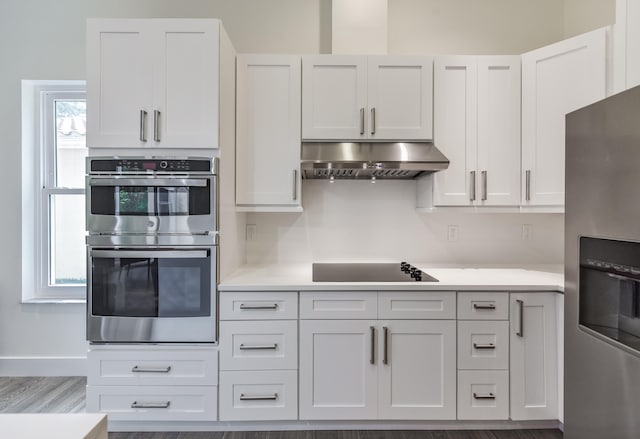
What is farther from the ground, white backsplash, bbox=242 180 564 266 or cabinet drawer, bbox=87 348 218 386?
white backsplash, bbox=242 180 564 266

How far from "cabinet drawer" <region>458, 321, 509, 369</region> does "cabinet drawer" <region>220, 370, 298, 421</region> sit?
98 centimetres

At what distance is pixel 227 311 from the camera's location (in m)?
2.02

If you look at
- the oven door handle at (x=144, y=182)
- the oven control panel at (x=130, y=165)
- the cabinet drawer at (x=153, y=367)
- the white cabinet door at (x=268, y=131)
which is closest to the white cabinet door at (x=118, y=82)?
the oven control panel at (x=130, y=165)

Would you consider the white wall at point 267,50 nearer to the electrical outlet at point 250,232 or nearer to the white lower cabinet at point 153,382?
the electrical outlet at point 250,232

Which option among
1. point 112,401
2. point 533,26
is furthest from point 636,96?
point 112,401

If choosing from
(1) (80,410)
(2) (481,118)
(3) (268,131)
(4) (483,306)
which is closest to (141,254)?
(3) (268,131)

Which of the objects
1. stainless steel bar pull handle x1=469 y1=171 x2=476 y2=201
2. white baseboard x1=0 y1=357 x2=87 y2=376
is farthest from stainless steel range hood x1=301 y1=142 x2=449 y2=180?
white baseboard x1=0 y1=357 x2=87 y2=376

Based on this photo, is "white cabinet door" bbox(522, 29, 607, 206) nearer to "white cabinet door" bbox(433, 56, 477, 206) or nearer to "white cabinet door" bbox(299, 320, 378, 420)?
"white cabinet door" bbox(433, 56, 477, 206)

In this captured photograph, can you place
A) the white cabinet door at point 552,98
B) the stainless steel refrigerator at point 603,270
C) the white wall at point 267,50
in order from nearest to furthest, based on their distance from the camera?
the stainless steel refrigerator at point 603,270
the white cabinet door at point 552,98
the white wall at point 267,50

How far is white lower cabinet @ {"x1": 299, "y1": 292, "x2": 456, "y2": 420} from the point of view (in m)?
2.02

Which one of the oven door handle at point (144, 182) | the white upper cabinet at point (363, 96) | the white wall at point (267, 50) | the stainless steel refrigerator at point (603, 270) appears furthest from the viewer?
the white wall at point (267, 50)

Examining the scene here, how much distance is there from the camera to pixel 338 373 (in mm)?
2027

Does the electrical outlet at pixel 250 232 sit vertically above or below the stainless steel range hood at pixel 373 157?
below

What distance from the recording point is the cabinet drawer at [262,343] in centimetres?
201
